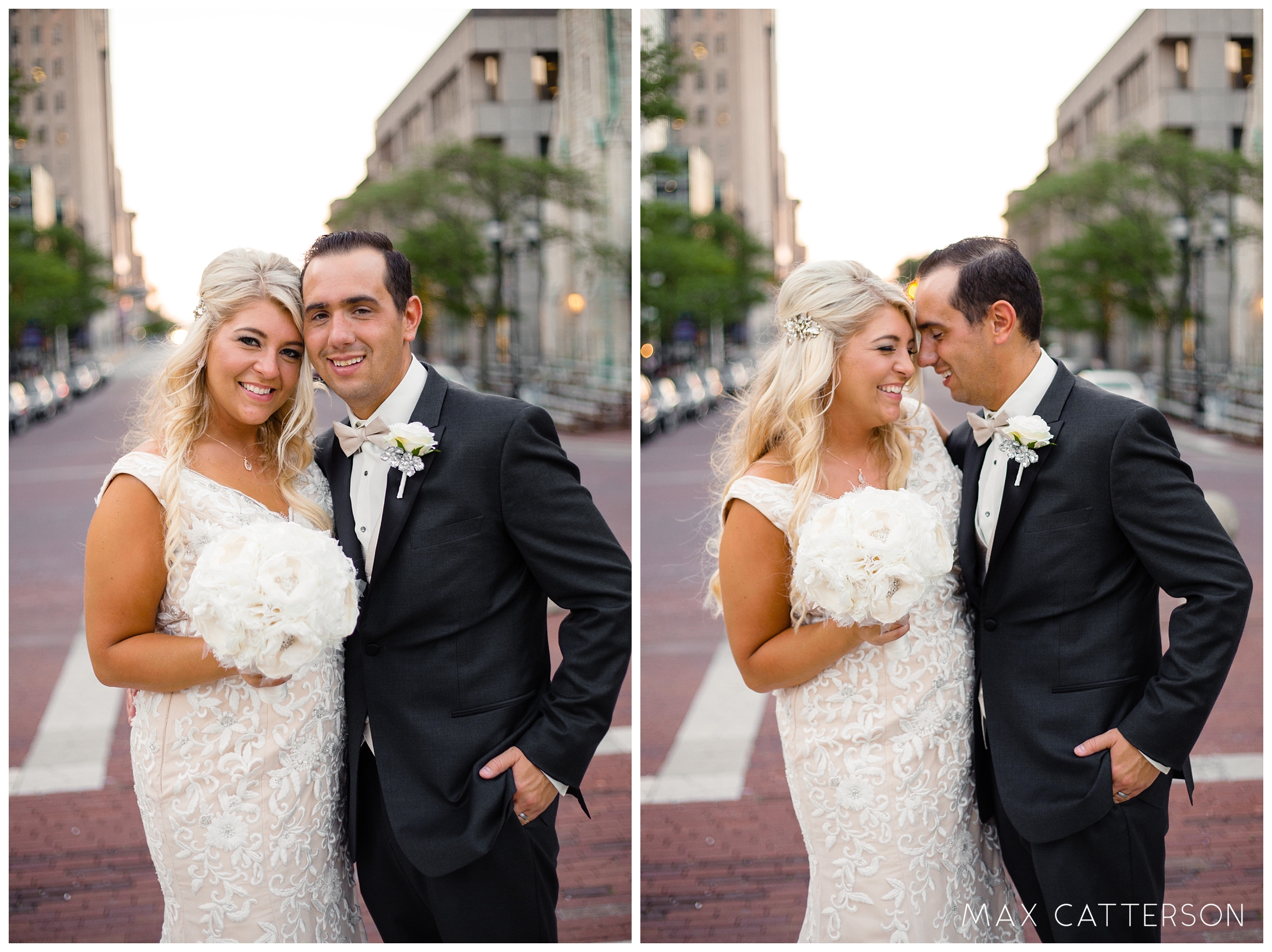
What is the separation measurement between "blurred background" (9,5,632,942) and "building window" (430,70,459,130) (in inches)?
0.4

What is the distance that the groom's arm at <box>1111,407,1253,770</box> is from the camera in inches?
95.9

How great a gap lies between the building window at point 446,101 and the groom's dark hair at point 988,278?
99.4 inches

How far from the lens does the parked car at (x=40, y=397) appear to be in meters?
5.02

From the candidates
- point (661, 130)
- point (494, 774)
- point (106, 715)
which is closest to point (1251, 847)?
point (494, 774)

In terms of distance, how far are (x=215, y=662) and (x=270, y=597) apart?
409 millimetres

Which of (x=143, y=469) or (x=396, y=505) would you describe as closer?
(x=143, y=469)

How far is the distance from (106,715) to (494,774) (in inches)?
195

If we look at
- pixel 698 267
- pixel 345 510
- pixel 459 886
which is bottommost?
pixel 459 886

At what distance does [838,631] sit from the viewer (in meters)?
2.54

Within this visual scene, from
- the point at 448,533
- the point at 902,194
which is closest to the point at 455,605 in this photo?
the point at 448,533

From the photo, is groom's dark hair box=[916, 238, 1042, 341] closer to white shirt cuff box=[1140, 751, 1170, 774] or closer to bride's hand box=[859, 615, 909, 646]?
bride's hand box=[859, 615, 909, 646]

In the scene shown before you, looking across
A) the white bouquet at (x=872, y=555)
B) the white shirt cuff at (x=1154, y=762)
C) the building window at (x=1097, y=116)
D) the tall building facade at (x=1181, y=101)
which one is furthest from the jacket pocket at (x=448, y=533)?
the building window at (x=1097, y=116)

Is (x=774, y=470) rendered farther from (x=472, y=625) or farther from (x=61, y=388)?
(x=61, y=388)

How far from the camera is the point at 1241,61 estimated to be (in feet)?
12.6
